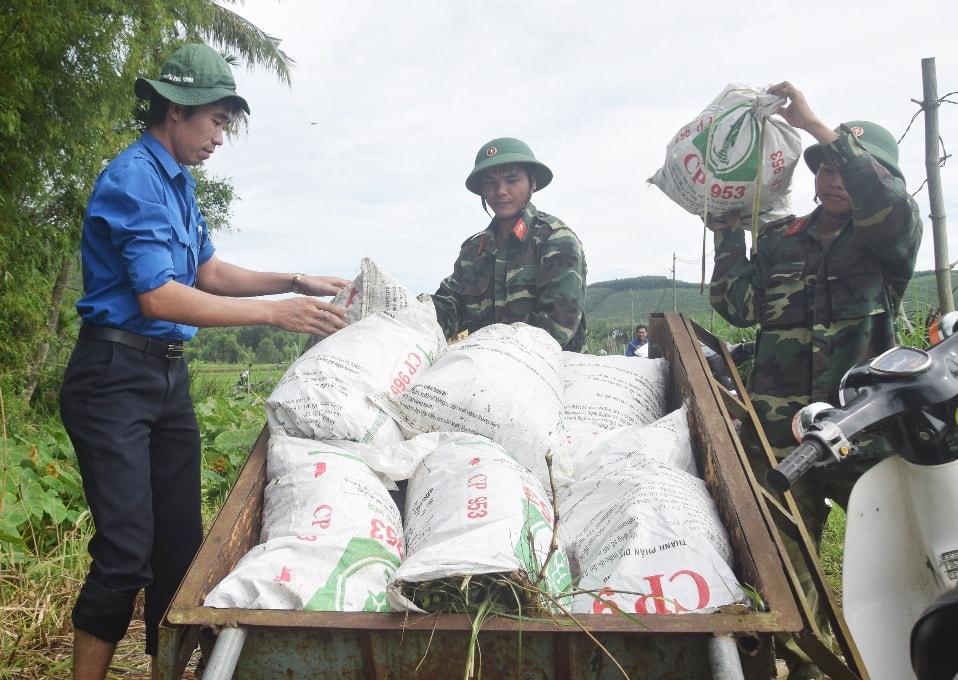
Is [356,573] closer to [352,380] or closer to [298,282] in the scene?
[352,380]

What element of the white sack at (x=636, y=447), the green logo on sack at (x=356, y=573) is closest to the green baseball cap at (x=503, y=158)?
the white sack at (x=636, y=447)

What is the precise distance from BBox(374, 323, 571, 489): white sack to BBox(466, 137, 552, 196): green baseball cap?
134 centimetres

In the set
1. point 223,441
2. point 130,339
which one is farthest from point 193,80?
point 223,441

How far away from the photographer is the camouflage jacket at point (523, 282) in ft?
10.1

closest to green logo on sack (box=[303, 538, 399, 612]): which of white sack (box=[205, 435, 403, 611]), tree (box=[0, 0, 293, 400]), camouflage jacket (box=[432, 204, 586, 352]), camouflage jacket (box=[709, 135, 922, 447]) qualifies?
white sack (box=[205, 435, 403, 611])

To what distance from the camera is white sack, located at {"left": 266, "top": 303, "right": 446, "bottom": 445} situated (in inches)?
79.4

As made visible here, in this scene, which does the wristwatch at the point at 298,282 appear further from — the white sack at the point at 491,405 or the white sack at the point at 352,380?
the white sack at the point at 491,405

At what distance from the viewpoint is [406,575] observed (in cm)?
129

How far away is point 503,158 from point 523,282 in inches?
22.8

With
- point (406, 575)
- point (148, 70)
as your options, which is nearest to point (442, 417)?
point (406, 575)

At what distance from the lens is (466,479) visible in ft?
5.64

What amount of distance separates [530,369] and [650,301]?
2987 cm

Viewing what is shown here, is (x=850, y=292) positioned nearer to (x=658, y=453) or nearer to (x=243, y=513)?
(x=658, y=453)

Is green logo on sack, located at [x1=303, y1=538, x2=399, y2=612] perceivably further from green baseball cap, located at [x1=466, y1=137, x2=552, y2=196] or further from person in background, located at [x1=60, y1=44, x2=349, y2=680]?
green baseball cap, located at [x1=466, y1=137, x2=552, y2=196]
